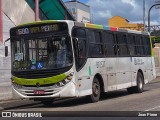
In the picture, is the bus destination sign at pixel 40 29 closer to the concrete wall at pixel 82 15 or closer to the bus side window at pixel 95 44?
the bus side window at pixel 95 44

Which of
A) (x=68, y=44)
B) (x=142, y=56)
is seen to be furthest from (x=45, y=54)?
(x=142, y=56)

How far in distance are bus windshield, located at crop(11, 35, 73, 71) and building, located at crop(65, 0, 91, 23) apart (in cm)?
6571

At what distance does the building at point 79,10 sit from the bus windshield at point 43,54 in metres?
65.7

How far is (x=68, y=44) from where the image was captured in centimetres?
1584

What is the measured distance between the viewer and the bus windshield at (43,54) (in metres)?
15.8

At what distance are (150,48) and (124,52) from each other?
4115mm

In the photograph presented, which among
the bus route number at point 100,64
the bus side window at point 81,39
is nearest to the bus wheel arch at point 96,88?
the bus route number at point 100,64

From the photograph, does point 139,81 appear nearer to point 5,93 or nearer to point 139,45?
point 139,45

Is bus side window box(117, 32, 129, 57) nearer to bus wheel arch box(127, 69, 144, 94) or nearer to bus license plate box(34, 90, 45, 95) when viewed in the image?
bus wheel arch box(127, 69, 144, 94)

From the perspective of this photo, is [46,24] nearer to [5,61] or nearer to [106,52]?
[106,52]

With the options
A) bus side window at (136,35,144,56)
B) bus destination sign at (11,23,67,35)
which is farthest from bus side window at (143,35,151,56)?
bus destination sign at (11,23,67,35)

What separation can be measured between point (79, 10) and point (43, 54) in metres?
71.1

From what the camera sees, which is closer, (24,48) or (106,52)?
(24,48)

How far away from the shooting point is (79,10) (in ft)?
284
